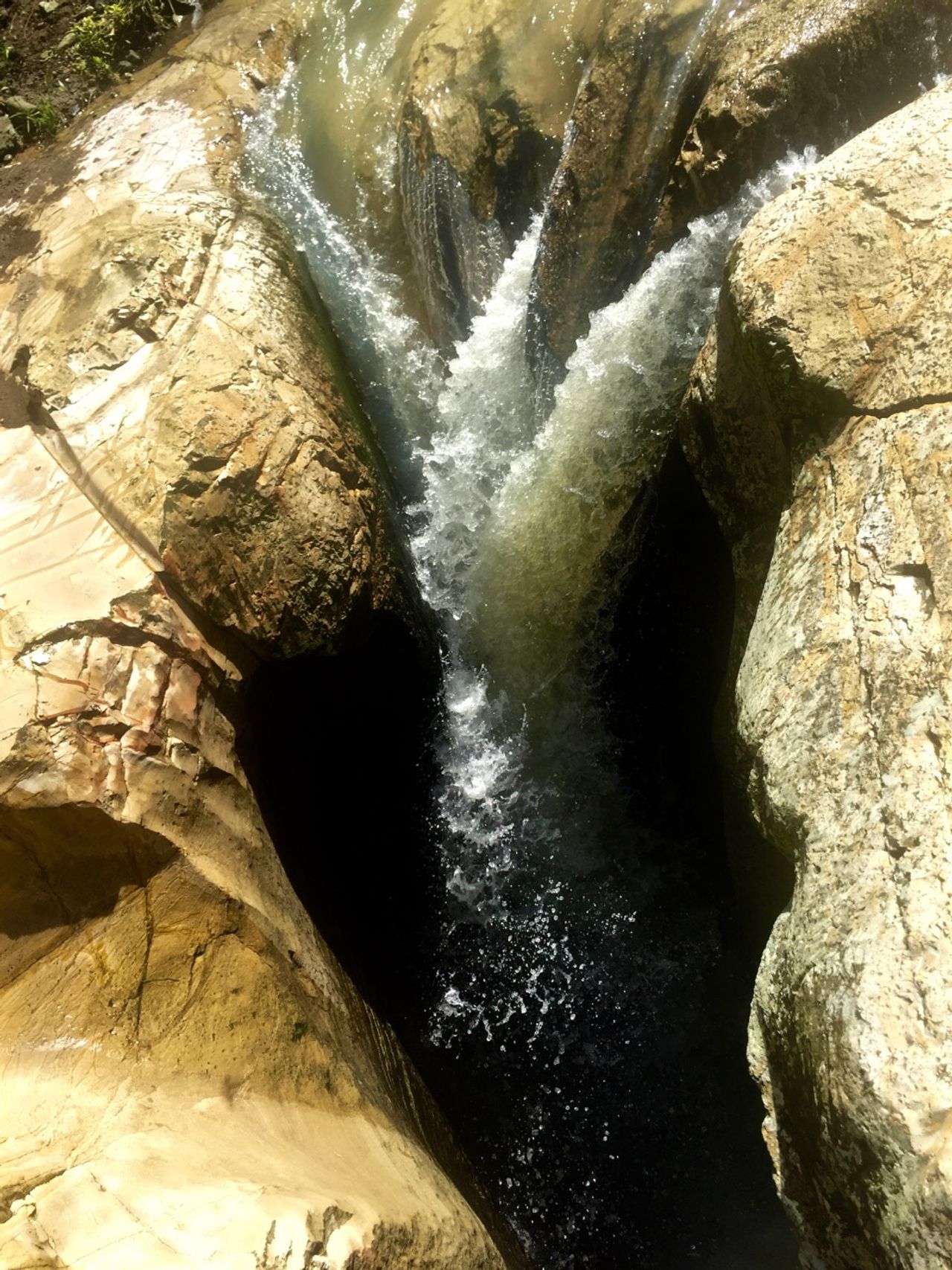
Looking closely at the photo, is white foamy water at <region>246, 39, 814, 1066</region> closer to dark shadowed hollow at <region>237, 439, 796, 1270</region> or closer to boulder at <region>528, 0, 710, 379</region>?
dark shadowed hollow at <region>237, 439, 796, 1270</region>

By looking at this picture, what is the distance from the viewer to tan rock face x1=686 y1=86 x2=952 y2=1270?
1489mm

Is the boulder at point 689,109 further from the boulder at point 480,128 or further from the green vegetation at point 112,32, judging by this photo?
Answer: the green vegetation at point 112,32

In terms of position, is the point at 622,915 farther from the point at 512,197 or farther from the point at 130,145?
the point at 130,145

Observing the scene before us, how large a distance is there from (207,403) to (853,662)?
2.25m

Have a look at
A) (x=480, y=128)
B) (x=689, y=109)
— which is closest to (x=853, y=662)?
(x=689, y=109)

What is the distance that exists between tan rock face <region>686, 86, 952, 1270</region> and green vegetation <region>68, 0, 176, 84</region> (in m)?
5.01

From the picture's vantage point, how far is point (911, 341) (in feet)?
6.82

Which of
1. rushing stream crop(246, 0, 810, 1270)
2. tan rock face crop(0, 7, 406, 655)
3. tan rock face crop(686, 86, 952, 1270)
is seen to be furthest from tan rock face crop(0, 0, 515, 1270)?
tan rock face crop(686, 86, 952, 1270)

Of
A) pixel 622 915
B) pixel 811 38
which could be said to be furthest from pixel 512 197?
pixel 622 915

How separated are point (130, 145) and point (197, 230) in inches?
57.5

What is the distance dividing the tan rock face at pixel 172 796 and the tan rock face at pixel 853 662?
1106 mm

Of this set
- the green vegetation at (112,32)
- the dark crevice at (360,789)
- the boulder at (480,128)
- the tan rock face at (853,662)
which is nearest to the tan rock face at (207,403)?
the dark crevice at (360,789)

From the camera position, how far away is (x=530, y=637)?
3926 millimetres

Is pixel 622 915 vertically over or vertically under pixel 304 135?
under
